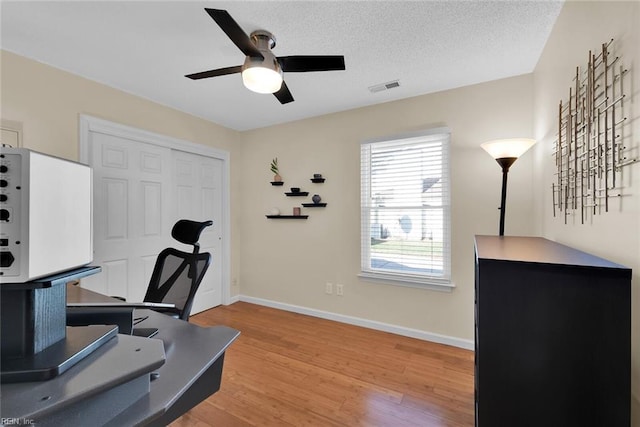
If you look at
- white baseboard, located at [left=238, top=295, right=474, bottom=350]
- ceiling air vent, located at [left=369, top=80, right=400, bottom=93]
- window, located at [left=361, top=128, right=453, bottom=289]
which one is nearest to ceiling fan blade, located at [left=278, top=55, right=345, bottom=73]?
ceiling air vent, located at [left=369, top=80, right=400, bottom=93]

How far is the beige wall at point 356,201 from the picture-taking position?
2449 mm

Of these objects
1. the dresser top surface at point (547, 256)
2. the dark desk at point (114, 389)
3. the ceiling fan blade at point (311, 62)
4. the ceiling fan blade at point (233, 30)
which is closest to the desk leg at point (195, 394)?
the dark desk at point (114, 389)

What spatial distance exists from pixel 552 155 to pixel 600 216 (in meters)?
0.87

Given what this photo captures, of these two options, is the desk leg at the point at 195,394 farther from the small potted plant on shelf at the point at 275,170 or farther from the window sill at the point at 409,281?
the small potted plant on shelf at the point at 275,170

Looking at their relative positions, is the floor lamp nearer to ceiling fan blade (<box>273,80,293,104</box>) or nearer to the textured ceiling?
the textured ceiling

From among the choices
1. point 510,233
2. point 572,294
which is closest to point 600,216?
point 572,294

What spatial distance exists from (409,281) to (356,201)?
3.40 feet

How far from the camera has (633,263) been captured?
87 cm

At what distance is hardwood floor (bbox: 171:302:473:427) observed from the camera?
5.66ft

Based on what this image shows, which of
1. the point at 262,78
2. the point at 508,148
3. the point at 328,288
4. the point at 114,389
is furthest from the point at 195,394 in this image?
the point at 328,288

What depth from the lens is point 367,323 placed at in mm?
3051

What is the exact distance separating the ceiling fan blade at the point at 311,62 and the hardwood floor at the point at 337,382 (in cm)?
226

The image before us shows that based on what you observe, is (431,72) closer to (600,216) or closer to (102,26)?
(600,216)

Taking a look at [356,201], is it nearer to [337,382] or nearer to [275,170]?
[275,170]
